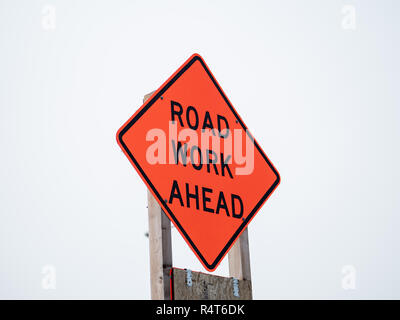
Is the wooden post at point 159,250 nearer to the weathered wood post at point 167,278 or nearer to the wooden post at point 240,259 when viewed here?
the weathered wood post at point 167,278

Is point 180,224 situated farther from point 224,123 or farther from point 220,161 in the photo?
point 224,123

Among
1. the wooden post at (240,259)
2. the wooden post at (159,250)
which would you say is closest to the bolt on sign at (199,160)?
the wooden post at (159,250)

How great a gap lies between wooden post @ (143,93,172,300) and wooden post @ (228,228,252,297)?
66cm

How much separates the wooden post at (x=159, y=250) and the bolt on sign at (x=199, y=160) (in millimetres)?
56

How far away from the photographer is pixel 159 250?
3295 mm

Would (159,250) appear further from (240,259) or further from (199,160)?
(240,259)

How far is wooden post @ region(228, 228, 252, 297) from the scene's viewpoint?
3.85 meters

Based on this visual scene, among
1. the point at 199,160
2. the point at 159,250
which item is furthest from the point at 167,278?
the point at 199,160

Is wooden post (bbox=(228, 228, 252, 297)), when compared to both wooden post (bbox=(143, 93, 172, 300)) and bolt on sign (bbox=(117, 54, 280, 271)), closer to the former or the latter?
bolt on sign (bbox=(117, 54, 280, 271))

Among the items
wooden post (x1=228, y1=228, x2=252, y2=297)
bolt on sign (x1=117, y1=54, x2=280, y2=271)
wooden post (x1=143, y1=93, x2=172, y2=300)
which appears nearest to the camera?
wooden post (x1=143, y1=93, x2=172, y2=300)

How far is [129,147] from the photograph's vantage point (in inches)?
131

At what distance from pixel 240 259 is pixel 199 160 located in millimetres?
665

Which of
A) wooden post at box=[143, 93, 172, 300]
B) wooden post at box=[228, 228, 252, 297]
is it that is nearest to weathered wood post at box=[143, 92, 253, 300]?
Result: wooden post at box=[143, 93, 172, 300]
